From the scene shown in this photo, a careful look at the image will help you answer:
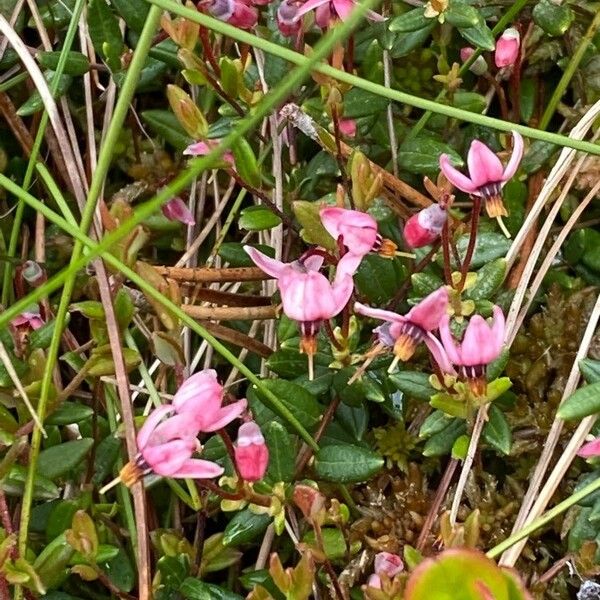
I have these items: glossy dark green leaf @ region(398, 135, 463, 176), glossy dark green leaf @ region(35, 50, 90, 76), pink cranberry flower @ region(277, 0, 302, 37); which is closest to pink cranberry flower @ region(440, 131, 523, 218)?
glossy dark green leaf @ region(398, 135, 463, 176)

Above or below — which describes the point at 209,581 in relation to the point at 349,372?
below

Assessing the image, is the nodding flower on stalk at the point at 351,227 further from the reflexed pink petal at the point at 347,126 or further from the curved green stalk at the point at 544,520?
the curved green stalk at the point at 544,520

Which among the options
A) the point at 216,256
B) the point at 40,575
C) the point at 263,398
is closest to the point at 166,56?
the point at 216,256

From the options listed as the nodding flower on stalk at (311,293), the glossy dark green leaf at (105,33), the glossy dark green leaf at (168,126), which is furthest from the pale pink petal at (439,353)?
the glossy dark green leaf at (105,33)

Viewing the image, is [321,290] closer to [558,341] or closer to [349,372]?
[349,372]

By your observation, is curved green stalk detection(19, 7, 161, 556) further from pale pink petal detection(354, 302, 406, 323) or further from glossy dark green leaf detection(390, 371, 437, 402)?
glossy dark green leaf detection(390, 371, 437, 402)

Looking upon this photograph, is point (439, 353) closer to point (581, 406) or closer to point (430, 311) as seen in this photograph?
point (430, 311)

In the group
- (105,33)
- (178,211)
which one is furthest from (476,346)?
(105,33)
